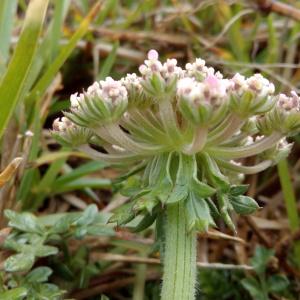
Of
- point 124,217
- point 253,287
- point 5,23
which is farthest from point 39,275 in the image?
point 5,23

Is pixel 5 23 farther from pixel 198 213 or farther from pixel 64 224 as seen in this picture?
pixel 198 213

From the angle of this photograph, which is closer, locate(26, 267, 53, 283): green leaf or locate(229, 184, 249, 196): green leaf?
locate(229, 184, 249, 196): green leaf

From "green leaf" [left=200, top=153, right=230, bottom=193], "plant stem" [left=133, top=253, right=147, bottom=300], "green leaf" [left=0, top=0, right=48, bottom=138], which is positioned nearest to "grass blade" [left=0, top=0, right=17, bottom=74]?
"green leaf" [left=0, top=0, right=48, bottom=138]

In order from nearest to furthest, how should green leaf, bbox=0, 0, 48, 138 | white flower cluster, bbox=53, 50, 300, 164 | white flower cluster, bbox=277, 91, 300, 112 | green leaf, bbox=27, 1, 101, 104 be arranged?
white flower cluster, bbox=53, 50, 300, 164 < white flower cluster, bbox=277, 91, 300, 112 < green leaf, bbox=0, 0, 48, 138 < green leaf, bbox=27, 1, 101, 104

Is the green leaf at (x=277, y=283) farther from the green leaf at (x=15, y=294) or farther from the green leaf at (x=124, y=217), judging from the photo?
the green leaf at (x=15, y=294)

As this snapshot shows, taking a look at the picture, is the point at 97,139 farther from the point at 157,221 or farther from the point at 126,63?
the point at 126,63

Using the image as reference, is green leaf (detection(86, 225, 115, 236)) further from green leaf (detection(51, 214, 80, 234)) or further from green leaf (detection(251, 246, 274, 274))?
green leaf (detection(251, 246, 274, 274))
